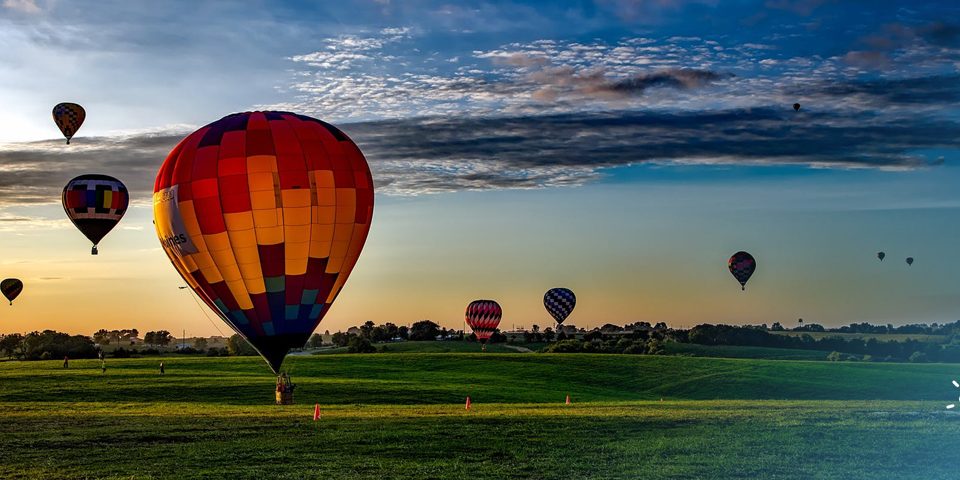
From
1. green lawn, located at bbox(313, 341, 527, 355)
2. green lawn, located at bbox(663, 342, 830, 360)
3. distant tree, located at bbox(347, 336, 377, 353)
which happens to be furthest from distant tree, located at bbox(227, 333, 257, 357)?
green lawn, located at bbox(663, 342, 830, 360)

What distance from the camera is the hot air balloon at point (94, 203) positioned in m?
73.8

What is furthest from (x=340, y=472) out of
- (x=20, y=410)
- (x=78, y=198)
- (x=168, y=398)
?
(x=78, y=198)

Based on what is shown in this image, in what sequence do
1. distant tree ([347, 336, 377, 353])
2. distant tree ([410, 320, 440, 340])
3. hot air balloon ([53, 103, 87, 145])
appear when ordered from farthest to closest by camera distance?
distant tree ([410, 320, 440, 340]) < distant tree ([347, 336, 377, 353]) < hot air balloon ([53, 103, 87, 145])

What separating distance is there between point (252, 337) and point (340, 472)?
655 inches

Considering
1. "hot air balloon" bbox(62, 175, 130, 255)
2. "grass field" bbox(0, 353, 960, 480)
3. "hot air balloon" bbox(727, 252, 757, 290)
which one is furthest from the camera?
"hot air balloon" bbox(727, 252, 757, 290)

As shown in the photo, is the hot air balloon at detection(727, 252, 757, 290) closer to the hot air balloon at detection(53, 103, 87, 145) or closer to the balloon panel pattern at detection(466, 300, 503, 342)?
the balloon panel pattern at detection(466, 300, 503, 342)

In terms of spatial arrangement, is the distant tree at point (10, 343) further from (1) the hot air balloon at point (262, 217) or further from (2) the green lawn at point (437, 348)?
(1) the hot air balloon at point (262, 217)

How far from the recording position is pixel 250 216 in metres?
43.8

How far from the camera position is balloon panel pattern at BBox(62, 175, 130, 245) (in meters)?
73.8

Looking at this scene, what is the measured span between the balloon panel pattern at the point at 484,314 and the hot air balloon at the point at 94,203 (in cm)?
5694

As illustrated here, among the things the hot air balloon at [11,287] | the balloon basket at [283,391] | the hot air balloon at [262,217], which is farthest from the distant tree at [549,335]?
the hot air balloon at [262,217]

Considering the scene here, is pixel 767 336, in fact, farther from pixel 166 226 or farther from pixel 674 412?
pixel 166 226

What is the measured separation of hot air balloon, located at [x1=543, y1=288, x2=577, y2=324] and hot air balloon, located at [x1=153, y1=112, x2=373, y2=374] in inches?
3153

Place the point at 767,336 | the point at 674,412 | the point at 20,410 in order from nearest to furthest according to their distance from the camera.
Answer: the point at 674,412 → the point at 20,410 → the point at 767,336
